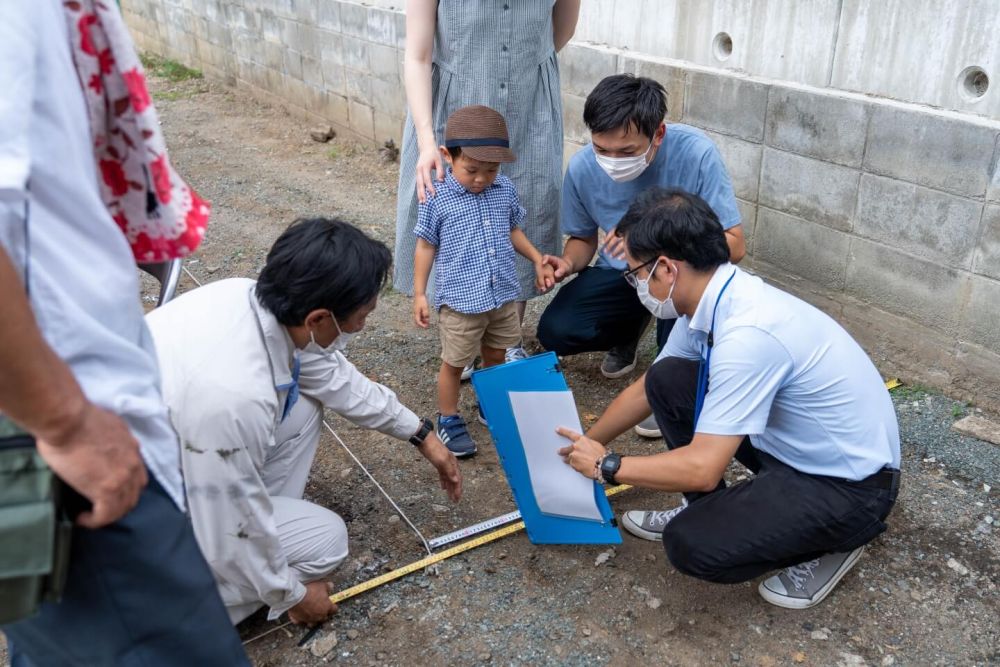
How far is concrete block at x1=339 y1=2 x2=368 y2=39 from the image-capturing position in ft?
21.4

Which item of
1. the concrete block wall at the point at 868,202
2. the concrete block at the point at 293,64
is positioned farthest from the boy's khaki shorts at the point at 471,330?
the concrete block at the point at 293,64

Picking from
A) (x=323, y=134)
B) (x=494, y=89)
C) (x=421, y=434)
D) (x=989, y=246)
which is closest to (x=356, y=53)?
(x=323, y=134)

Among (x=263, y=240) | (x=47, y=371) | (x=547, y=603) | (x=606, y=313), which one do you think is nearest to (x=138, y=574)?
(x=47, y=371)

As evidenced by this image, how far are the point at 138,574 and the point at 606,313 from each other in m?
2.47

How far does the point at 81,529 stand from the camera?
4.08 feet

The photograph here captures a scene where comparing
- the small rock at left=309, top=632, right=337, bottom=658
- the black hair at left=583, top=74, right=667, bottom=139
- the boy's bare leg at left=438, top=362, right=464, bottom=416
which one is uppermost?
the black hair at left=583, top=74, right=667, bottom=139

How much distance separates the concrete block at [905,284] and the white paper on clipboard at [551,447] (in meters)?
1.73

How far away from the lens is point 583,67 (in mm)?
4816

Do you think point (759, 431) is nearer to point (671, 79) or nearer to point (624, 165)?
point (624, 165)

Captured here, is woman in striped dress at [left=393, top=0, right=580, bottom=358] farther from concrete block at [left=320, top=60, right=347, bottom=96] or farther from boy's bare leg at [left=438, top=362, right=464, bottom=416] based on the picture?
concrete block at [left=320, top=60, right=347, bottom=96]

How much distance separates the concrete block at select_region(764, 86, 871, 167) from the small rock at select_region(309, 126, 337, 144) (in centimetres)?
436

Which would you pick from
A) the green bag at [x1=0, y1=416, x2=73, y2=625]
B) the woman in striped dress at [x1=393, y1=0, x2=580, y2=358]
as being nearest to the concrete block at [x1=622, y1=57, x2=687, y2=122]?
the woman in striped dress at [x1=393, y1=0, x2=580, y2=358]

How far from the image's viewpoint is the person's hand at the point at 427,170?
3.03m

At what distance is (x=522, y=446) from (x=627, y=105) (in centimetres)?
120
